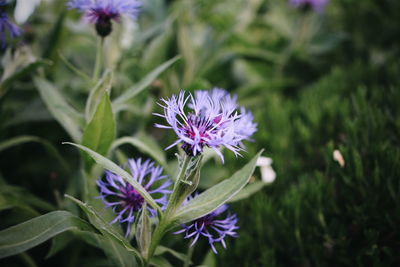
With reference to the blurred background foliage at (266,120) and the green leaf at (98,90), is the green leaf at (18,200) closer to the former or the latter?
the blurred background foliage at (266,120)

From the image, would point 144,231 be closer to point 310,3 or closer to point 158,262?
point 158,262

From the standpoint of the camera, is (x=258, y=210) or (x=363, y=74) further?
(x=363, y=74)

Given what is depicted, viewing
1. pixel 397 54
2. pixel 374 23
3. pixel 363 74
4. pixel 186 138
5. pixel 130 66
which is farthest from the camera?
pixel 374 23

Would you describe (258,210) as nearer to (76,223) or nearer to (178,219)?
(178,219)

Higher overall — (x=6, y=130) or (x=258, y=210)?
(x=6, y=130)

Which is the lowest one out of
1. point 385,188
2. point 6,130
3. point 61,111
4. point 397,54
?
point 397,54

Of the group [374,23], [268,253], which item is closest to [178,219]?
[268,253]

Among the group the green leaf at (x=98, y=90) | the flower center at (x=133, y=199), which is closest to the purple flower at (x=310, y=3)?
the green leaf at (x=98, y=90)

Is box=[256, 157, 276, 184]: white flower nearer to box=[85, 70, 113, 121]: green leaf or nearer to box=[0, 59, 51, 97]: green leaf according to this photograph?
box=[85, 70, 113, 121]: green leaf

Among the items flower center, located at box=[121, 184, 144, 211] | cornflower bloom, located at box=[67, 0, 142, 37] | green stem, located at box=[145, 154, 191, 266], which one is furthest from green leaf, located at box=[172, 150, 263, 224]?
cornflower bloom, located at box=[67, 0, 142, 37]
